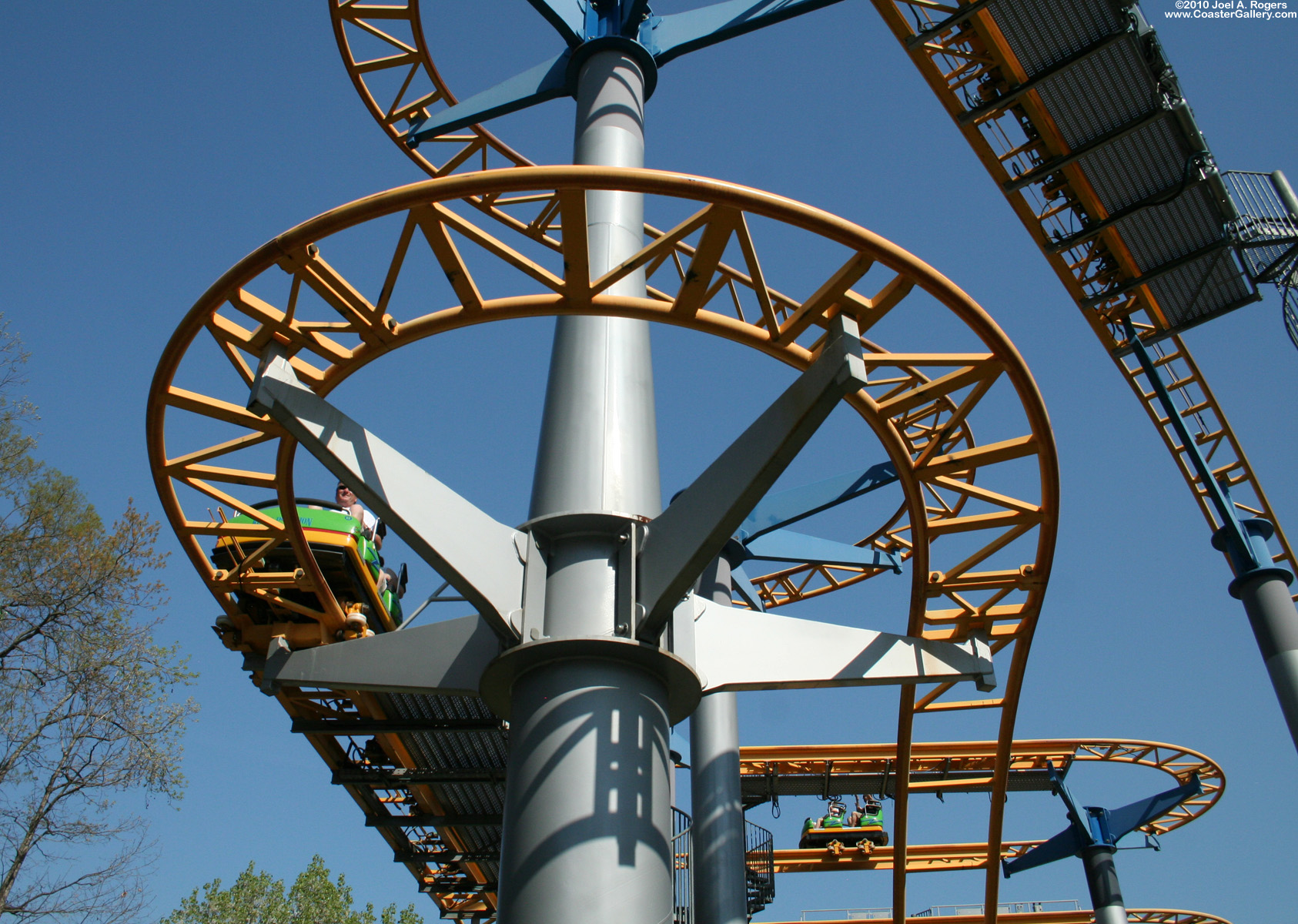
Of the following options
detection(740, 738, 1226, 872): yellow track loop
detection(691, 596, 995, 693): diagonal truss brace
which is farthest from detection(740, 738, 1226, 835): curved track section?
detection(691, 596, 995, 693): diagonal truss brace

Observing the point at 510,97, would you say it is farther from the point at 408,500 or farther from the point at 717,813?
the point at 717,813

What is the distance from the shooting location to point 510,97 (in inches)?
606

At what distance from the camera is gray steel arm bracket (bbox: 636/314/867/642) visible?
7.89 m

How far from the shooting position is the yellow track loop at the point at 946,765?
2425 centimetres

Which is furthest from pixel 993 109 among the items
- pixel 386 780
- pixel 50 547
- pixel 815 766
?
pixel 50 547

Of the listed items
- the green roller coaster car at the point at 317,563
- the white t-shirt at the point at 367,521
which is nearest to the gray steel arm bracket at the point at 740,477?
the green roller coaster car at the point at 317,563

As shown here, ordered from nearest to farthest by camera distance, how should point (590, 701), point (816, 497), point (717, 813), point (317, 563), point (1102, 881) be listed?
point (590, 701) → point (317, 563) → point (717, 813) → point (816, 497) → point (1102, 881)

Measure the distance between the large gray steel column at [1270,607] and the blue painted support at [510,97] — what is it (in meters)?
12.9

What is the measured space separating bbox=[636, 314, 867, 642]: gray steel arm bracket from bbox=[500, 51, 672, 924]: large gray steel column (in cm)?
41

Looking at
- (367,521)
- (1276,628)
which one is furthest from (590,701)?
(1276,628)

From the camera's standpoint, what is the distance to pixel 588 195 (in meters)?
11.3

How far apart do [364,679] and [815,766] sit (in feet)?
60.2

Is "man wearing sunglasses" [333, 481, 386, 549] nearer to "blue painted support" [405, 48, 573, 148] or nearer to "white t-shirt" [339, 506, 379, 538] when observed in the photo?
"white t-shirt" [339, 506, 379, 538]

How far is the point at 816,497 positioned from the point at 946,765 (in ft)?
25.0
